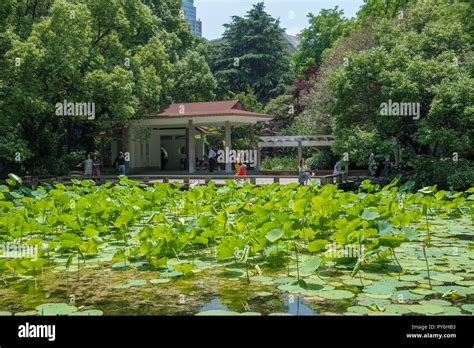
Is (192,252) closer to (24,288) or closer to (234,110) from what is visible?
(24,288)

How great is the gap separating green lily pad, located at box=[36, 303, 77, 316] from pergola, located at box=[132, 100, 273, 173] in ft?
61.6

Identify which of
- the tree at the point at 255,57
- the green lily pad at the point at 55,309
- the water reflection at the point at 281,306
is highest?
the tree at the point at 255,57

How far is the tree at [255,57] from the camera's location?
3456 cm

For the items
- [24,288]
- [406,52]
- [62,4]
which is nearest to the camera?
[24,288]

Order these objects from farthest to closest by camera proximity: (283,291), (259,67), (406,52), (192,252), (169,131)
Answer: (259,67)
(169,131)
(406,52)
(192,252)
(283,291)

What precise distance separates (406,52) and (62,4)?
10.7m

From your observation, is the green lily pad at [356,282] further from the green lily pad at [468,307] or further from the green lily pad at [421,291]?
the green lily pad at [468,307]

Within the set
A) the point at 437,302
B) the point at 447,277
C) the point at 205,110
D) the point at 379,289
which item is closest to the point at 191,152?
the point at 205,110

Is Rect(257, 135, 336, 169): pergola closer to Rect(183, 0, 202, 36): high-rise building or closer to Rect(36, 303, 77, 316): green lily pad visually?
Rect(183, 0, 202, 36): high-rise building

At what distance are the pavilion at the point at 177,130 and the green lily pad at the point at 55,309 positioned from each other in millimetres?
18782

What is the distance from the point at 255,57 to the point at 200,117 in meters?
12.3

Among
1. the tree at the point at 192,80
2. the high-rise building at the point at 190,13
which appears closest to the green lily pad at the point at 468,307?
the tree at the point at 192,80
